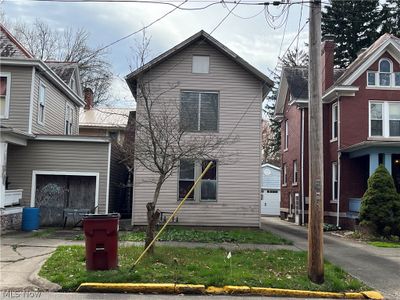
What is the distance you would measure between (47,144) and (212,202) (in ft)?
24.4

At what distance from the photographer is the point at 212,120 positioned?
20.2 meters

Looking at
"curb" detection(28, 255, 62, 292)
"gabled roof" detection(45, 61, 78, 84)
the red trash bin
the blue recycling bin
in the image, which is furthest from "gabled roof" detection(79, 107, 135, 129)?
"curb" detection(28, 255, 62, 292)

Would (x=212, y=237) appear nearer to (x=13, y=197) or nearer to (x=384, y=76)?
(x=13, y=197)

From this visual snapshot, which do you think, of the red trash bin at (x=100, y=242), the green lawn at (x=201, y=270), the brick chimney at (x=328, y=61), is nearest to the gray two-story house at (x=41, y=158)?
the green lawn at (x=201, y=270)

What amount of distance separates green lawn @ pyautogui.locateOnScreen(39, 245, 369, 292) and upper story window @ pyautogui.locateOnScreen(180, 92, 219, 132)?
814cm

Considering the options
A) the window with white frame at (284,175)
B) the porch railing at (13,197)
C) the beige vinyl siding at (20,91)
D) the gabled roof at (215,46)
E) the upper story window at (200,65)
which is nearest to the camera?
the porch railing at (13,197)

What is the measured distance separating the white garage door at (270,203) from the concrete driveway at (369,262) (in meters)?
22.3

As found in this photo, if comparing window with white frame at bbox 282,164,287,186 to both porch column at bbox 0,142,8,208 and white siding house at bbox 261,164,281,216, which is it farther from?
porch column at bbox 0,142,8,208

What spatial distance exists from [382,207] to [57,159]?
1351cm

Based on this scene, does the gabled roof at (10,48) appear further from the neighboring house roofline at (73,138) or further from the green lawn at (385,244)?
the green lawn at (385,244)

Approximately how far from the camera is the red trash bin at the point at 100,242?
9820mm

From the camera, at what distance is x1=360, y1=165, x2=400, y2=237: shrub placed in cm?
1877

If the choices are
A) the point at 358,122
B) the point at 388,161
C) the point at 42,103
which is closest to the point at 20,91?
the point at 42,103

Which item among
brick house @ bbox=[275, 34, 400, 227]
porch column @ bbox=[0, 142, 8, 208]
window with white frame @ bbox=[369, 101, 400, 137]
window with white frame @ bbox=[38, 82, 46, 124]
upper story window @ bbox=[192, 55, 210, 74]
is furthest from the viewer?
window with white frame @ bbox=[369, 101, 400, 137]
